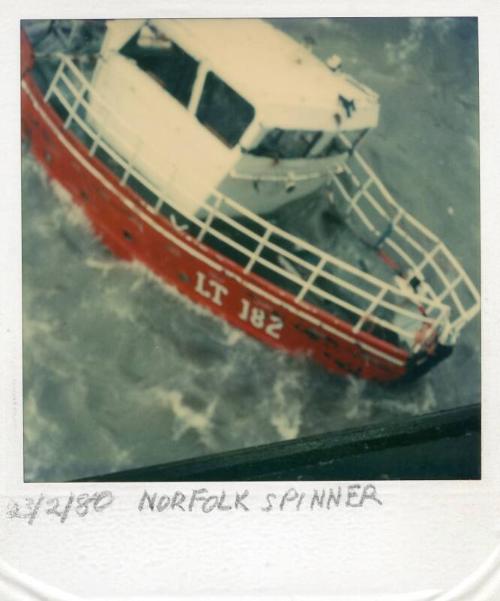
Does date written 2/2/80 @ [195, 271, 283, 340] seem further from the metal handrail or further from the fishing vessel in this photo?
the metal handrail

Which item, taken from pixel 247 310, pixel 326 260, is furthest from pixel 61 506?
pixel 326 260

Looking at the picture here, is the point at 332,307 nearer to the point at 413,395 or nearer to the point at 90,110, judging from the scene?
the point at 413,395

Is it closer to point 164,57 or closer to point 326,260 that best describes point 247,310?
point 326,260

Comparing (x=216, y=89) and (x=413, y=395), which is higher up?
(x=216, y=89)

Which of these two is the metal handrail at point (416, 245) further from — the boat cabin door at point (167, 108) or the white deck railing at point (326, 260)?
the boat cabin door at point (167, 108)

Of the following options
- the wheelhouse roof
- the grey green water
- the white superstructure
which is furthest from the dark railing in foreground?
the wheelhouse roof

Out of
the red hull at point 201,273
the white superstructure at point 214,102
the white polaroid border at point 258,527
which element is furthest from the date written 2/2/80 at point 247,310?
the white polaroid border at point 258,527

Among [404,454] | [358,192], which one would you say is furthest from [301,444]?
[358,192]
